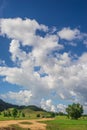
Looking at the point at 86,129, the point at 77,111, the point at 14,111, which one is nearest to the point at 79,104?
Result: the point at 77,111

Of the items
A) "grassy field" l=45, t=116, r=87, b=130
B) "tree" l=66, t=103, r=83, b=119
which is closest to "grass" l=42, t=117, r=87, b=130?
"grassy field" l=45, t=116, r=87, b=130

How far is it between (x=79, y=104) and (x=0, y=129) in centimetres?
8637

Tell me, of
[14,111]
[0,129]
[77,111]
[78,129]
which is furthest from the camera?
[14,111]

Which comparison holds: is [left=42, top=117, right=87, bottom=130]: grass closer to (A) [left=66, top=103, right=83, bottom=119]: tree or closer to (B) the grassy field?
(B) the grassy field

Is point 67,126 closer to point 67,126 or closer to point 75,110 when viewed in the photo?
point 67,126

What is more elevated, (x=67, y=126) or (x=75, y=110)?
(x=75, y=110)

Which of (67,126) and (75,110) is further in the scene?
(75,110)

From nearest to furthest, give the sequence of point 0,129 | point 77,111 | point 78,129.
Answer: point 0,129
point 78,129
point 77,111

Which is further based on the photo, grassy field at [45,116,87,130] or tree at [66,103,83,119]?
tree at [66,103,83,119]

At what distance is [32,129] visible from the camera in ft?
265

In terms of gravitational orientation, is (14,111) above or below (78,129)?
above

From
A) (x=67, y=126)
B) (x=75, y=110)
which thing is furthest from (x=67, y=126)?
(x=75, y=110)

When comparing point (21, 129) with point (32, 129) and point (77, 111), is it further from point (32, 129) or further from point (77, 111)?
point (77, 111)

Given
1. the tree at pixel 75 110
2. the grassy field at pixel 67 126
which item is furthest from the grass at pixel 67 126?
the tree at pixel 75 110
